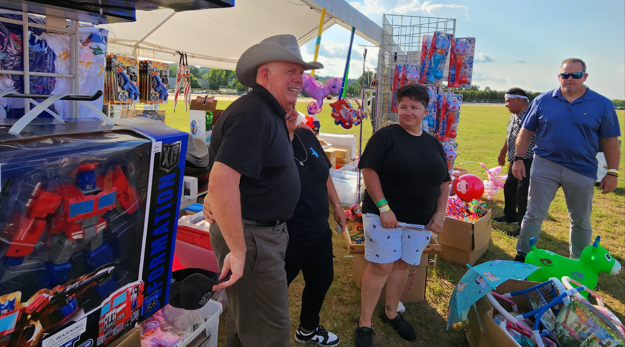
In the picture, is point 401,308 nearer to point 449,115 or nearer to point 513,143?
point 449,115

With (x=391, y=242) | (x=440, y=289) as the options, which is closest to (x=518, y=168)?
(x=440, y=289)

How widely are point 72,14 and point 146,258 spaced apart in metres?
0.96

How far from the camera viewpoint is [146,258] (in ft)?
3.87

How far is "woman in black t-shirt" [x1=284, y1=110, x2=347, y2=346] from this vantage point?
1.88 meters

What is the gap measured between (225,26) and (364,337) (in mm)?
5655

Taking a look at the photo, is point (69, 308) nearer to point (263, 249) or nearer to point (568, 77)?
point (263, 249)

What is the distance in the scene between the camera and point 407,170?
6.86ft

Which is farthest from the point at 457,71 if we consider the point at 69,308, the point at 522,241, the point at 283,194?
the point at 69,308

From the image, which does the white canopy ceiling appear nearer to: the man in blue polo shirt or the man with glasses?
the man with glasses

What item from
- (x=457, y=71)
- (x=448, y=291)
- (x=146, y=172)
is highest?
(x=457, y=71)

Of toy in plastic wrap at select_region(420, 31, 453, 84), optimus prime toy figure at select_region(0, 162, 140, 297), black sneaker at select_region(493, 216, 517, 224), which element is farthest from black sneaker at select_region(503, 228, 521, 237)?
optimus prime toy figure at select_region(0, 162, 140, 297)

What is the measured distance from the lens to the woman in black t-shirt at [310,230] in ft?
6.17

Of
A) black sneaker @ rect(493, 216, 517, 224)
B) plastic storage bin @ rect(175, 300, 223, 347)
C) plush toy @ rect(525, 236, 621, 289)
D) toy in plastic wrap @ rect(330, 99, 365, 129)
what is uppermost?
toy in plastic wrap @ rect(330, 99, 365, 129)

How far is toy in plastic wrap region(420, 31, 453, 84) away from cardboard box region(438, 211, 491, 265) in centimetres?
142
